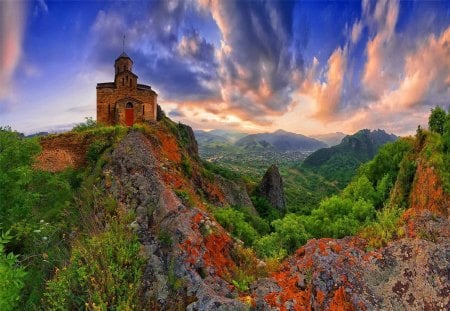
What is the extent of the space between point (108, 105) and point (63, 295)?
26.5 meters

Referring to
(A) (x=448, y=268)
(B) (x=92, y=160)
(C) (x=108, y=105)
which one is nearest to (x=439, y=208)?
(A) (x=448, y=268)

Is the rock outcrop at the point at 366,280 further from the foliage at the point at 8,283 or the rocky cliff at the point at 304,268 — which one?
the foliage at the point at 8,283

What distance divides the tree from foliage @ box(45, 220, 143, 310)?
14.5 m

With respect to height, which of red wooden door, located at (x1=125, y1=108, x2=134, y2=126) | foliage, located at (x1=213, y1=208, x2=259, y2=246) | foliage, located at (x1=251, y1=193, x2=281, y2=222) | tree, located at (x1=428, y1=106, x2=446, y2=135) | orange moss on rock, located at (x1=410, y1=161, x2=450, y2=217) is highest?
red wooden door, located at (x1=125, y1=108, x2=134, y2=126)

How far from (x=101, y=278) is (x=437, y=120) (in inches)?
630

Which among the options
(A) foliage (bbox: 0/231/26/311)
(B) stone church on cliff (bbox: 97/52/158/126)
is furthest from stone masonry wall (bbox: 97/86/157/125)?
(A) foliage (bbox: 0/231/26/311)

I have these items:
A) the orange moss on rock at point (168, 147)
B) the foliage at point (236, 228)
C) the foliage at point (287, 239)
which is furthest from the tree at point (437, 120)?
the orange moss on rock at point (168, 147)

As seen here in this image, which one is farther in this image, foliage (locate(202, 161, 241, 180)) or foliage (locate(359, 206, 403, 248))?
foliage (locate(202, 161, 241, 180))

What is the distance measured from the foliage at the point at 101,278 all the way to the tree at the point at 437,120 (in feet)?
47.7

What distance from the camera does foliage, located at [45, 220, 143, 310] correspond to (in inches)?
279

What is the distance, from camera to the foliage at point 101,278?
7078 millimetres

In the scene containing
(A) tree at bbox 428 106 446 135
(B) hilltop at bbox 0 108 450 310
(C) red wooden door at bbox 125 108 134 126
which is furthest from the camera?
(C) red wooden door at bbox 125 108 134 126

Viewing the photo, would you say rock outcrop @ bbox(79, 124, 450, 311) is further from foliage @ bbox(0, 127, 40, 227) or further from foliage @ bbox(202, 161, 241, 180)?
foliage @ bbox(202, 161, 241, 180)

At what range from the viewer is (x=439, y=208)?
1041 cm
